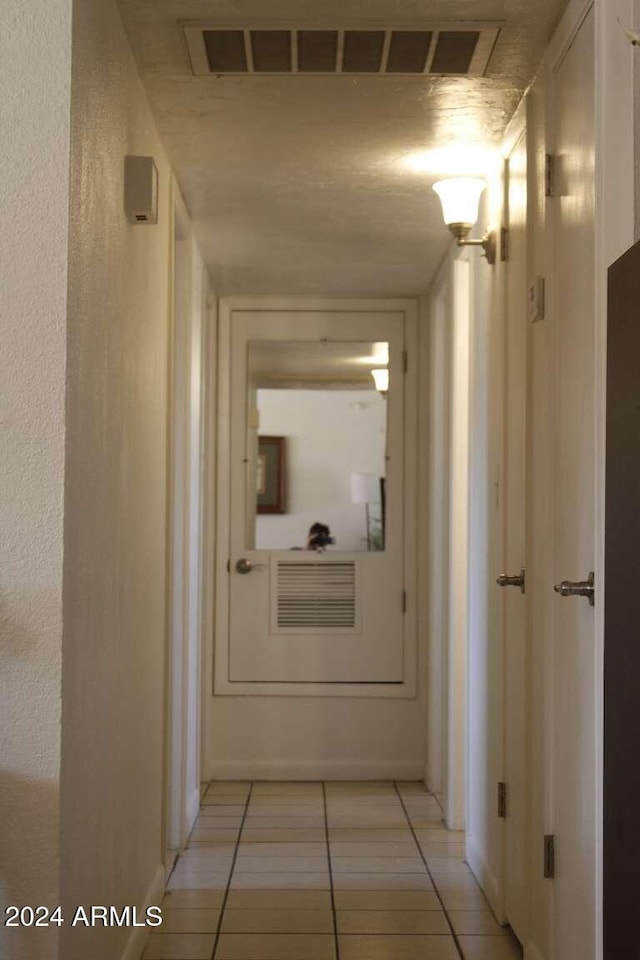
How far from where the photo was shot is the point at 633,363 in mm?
1463

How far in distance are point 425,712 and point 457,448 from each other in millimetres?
1436

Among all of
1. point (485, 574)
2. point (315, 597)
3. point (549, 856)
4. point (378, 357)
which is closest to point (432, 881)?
point (485, 574)

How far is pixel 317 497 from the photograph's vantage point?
5.33 metres

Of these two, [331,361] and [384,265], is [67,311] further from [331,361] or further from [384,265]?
[331,361]

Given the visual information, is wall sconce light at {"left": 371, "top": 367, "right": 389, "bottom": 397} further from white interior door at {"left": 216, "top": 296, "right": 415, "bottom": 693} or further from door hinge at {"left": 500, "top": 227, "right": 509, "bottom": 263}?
door hinge at {"left": 500, "top": 227, "right": 509, "bottom": 263}

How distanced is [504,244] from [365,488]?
2239 mm

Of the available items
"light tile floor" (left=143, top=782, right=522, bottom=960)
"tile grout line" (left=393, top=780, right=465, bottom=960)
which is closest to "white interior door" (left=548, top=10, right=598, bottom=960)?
"tile grout line" (left=393, top=780, right=465, bottom=960)

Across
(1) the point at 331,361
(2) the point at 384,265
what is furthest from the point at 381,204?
(1) the point at 331,361

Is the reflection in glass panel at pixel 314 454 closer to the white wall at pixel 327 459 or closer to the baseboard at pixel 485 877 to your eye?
the white wall at pixel 327 459

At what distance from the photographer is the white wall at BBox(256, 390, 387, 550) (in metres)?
5.26

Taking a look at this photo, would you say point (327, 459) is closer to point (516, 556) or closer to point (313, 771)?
point (313, 771)

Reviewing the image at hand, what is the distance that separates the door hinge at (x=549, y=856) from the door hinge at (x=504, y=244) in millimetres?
1588

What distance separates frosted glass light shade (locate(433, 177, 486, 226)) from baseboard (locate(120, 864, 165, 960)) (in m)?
2.12

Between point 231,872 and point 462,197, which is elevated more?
point 462,197
